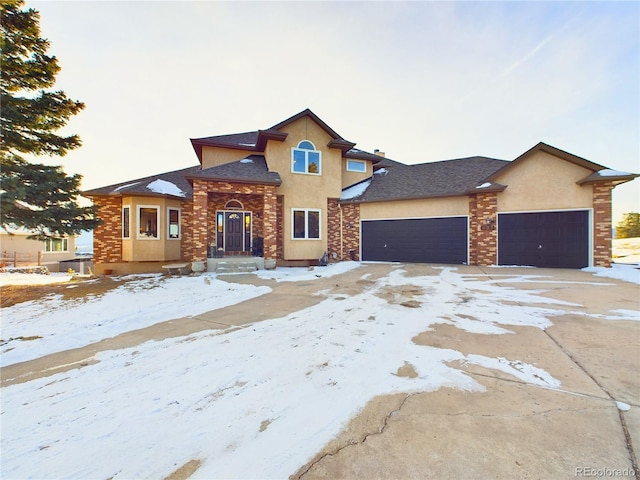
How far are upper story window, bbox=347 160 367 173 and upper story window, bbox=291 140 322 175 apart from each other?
306 cm

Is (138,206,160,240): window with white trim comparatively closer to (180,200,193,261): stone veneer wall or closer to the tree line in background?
(180,200,193,261): stone veneer wall

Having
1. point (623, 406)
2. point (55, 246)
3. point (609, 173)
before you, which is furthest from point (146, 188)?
point (609, 173)

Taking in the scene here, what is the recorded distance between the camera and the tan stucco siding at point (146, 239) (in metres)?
12.1

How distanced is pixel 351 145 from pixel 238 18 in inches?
286

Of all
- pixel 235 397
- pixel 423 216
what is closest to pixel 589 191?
pixel 423 216

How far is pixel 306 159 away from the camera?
13422mm

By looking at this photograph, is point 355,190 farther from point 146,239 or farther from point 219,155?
point 146,239

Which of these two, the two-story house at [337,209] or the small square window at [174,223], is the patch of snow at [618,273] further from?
the small square window at [174,223]

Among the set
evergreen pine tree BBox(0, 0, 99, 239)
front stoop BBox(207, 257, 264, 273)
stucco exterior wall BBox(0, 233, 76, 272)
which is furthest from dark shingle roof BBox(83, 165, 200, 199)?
stucco exterior wall BBox(0, 233, 76, 272)

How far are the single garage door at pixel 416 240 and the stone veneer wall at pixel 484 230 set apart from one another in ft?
1.56

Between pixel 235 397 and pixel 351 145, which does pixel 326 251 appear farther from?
pixel 235 397

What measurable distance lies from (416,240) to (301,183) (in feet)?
22.4

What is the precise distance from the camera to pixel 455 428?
2.02 metres

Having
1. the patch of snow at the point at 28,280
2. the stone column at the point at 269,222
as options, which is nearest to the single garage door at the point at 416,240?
the stone column at the point at 269,222
